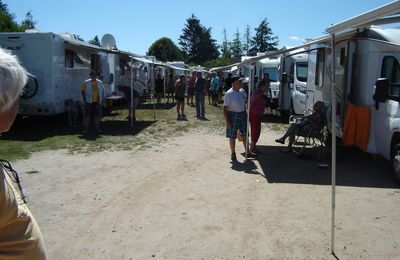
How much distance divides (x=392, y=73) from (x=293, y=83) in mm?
7472

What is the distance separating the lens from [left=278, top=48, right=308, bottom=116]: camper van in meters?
14.0

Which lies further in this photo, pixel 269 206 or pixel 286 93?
pixel 286 93

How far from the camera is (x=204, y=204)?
19.5 ft

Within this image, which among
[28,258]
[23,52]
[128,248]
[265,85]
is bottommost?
[128,248]

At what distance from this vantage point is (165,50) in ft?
258

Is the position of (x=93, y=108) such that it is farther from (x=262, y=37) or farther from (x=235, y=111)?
(x=262, y=37)

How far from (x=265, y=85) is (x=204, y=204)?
13.4ft

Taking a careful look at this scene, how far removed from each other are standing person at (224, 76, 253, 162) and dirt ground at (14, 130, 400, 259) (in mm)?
627

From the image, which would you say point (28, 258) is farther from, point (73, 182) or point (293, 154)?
point (293, 154)

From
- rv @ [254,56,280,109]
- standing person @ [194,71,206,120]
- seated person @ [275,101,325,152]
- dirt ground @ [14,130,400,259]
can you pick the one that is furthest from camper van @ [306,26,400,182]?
rv @ [254,56,280,109]

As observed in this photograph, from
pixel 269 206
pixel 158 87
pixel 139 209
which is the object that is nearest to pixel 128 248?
pixel 139 209

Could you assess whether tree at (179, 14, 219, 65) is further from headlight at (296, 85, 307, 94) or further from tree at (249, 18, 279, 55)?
headlight at (296, 85, 307, 94)

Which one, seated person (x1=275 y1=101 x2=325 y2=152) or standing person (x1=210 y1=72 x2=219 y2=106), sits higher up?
standing person (x1=210 y1=72 x2=219 y2=106)

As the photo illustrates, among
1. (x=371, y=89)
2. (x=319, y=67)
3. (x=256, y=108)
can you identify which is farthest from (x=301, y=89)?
(x=371, y=89)
